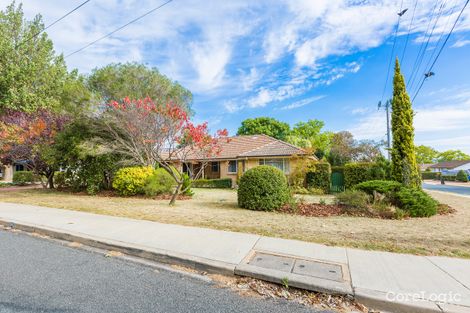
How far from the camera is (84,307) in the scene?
2738mm

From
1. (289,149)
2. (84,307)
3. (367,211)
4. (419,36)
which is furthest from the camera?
(289,149)

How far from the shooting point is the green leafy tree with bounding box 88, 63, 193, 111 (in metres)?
16.0

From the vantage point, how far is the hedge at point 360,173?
1376 centimetres

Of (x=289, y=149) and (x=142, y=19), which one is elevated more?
(x=142, y=19)

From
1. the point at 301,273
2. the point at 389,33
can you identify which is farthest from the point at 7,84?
the point at 389,33

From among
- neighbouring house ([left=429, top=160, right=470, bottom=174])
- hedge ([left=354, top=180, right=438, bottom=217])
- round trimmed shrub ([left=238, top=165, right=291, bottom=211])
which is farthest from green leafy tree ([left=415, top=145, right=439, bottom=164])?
round trimmed shrub ([left=238, top=165, right=291, bottom=211])

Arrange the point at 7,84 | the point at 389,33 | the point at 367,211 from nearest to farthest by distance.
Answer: the point at 367,211 < the point at 389,33 < the point at 7,84

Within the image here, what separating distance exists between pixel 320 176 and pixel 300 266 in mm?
13016

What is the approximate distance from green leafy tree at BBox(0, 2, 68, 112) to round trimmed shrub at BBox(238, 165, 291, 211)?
15.0 meters

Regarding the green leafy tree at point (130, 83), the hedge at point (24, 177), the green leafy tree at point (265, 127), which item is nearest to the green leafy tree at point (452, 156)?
the green leafy tree at point (265, 127)

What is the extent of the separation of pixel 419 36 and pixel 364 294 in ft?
36.4

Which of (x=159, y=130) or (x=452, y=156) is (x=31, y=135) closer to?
(x=159, y=130)

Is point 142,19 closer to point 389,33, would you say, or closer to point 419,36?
point 389,33

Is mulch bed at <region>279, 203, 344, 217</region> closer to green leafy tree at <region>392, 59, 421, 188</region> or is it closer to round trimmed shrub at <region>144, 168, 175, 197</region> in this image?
green leafy tree at <region>392, 59, 421, 188</region>
